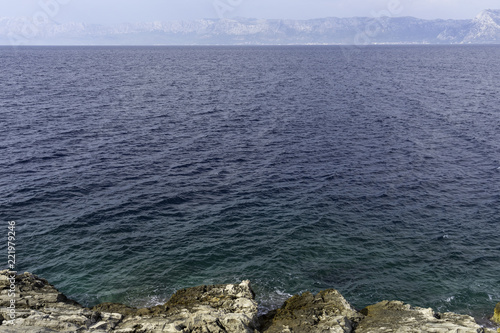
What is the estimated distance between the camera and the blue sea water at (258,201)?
127 ft

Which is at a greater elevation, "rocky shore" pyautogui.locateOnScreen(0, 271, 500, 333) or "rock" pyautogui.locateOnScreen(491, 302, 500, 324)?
"rocky shore" pyautogui.locateOnScreen(0, 271, 500, 333)

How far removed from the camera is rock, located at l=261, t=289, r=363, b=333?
28.2 metres

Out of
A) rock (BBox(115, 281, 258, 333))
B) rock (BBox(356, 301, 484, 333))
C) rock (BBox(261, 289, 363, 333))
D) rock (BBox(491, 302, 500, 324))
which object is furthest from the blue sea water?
rock (BBox(356, 301, 484, 333))

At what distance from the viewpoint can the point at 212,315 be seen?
91.2 feet

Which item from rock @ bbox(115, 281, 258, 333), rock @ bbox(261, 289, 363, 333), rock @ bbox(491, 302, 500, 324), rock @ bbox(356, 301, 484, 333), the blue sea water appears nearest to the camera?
rock @ bbox(115, 281, 258, 333)

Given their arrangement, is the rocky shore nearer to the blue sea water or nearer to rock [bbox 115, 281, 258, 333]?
rock [bbox 115, 281, 258, 333]

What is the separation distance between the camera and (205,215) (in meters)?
50.3

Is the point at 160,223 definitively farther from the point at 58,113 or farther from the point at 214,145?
the point at 58,113

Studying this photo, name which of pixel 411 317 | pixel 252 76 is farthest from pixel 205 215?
pixel 252 76

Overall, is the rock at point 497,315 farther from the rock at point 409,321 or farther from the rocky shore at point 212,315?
the rock at point 409,321

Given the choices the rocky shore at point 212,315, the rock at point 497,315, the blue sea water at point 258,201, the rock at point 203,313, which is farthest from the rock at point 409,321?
the rock at point 203,313

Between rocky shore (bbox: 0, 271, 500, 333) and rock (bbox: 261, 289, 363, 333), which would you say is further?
rock (bbox: 261, 289, 363, 333)

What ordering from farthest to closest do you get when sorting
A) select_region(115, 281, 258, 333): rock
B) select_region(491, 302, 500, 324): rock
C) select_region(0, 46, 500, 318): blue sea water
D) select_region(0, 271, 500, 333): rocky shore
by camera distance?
select_region(0, 46, 500, 318): blue sea water < select_region(491, 302, 500, 324): rock < select_region(115, 281, 258, 333): rock < select_region(0, 271, 500, 333): rocky shore

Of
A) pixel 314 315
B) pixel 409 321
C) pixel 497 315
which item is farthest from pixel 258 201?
pixel 497 315
